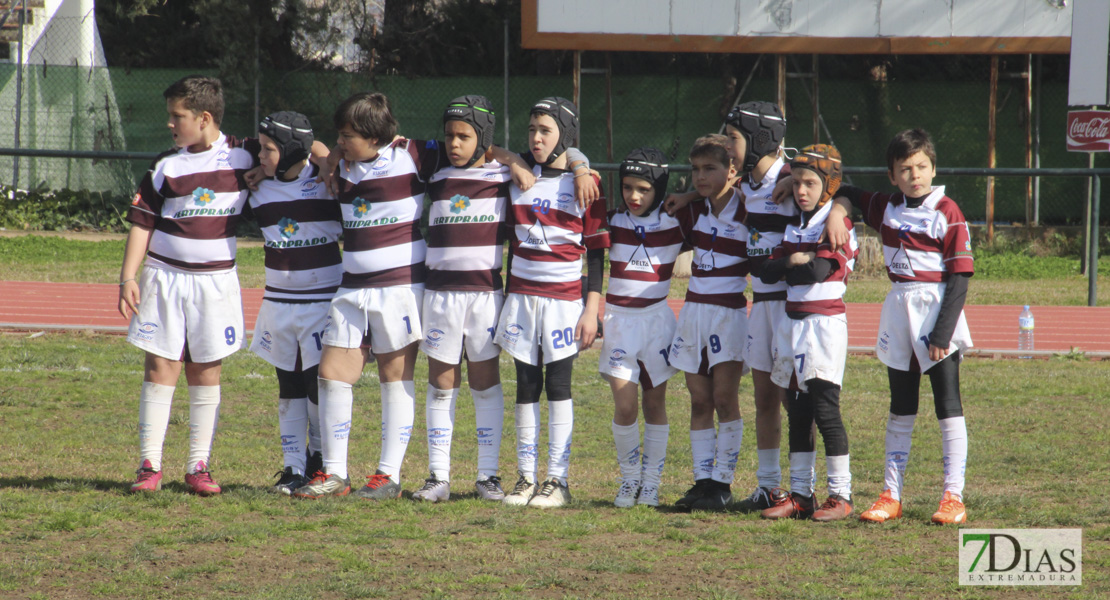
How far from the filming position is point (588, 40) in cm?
1684

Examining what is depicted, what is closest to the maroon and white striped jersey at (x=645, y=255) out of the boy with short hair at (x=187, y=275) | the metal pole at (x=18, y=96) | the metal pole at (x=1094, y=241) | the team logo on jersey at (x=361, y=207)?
the team logo on jersey at (x=361, y=207)

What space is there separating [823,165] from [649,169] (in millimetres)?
778

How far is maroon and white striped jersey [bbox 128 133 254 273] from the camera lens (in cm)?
486

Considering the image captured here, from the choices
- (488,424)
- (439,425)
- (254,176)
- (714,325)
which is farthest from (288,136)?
(714,325)

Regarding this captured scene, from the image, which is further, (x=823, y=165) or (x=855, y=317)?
(x=855, y=317)

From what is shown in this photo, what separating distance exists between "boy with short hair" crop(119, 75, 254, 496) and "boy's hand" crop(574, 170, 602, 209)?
162 centimetres

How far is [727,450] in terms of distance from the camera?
4840 mm

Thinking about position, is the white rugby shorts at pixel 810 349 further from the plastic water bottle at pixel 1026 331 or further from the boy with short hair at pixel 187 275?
the plastic water bottle at pixel 1026 331

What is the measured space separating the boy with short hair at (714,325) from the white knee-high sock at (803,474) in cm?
28

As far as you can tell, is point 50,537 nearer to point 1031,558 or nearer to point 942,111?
point 1031,558

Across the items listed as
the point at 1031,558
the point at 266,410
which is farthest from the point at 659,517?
the point at 266,410

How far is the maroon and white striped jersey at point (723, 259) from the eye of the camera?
475 cm

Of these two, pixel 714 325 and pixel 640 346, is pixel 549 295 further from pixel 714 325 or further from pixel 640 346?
pixel 714 325

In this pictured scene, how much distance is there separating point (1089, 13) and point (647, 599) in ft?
49.0
